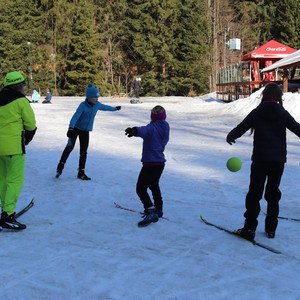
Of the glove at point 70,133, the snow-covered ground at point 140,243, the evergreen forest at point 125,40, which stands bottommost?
the snow-covered ground at point 140,243

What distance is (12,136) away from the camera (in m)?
4.90

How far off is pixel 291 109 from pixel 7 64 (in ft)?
148

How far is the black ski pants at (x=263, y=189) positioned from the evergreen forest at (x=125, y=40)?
49742mm

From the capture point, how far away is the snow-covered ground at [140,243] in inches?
143

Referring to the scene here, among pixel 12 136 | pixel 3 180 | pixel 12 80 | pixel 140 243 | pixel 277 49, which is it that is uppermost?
pixel 277 49

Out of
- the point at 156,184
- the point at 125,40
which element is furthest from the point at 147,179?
the point at 125,40

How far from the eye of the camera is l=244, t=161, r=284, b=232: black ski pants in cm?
460

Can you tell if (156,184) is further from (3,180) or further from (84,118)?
(84,118)

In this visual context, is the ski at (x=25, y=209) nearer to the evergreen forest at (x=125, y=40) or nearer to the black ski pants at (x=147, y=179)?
the black ski pants at (x=147, y=179)

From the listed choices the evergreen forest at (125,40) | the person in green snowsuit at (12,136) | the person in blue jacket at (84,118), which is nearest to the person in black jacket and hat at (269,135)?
the person in green snowsuit at (12,136)

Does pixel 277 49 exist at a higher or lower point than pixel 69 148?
higher

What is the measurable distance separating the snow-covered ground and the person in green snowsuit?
1.31ft

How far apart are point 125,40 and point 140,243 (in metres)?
53.5

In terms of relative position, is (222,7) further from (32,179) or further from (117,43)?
(32,179)
